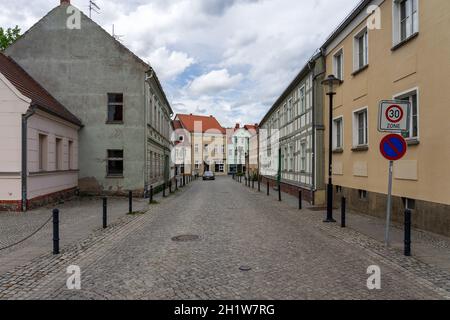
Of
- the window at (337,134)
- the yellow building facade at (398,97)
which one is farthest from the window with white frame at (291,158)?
the yellow building facade at (398,97)

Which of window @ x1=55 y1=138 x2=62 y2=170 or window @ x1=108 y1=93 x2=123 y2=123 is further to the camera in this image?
window @ x1=108 y1=93 x2=123 y2=123

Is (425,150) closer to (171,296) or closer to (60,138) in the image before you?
(171,296)

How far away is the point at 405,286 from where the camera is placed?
17.3ft

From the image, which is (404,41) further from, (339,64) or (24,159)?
Result: (24,159)

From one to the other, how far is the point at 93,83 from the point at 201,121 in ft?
192

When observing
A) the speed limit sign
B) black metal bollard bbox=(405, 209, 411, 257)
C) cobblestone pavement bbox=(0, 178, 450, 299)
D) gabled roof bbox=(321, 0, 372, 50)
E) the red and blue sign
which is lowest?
cobblestone pavement bbox=(0, 178, 450, 299)

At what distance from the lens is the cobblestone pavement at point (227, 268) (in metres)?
4.97

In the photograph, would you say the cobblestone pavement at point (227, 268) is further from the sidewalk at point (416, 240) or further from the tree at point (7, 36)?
the tree at point (7, 36)

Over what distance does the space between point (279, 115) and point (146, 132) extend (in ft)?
42.1

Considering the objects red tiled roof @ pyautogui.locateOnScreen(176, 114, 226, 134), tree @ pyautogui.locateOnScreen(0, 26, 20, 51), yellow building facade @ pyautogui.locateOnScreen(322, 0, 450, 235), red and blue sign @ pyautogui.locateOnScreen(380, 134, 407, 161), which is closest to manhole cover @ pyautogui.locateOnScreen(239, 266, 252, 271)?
red and blue sign @ pyautogui.locateOnScreen(380, 134, 407, 161)

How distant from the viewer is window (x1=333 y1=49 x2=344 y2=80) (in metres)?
15.2

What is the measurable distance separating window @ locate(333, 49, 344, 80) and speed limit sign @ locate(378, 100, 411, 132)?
27.1 ft

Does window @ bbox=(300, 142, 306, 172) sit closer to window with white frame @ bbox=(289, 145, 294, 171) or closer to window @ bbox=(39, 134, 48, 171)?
window with white frame @ bbox=(289, 145, 294, 171)
